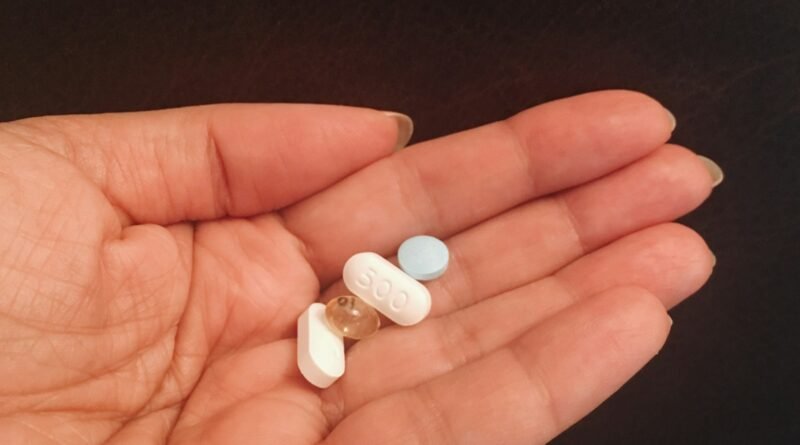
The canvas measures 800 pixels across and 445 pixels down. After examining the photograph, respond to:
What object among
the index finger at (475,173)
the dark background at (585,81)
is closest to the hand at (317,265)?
the index finger at (475,173)

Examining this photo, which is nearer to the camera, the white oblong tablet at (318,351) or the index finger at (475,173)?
the white oblong tablet at (318,351)

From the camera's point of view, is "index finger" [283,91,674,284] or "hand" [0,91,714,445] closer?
"hand" [0,91,714,445]

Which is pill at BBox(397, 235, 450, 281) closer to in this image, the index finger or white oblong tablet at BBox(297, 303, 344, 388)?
the index finger

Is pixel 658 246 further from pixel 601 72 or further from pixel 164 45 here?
pixel 164 45

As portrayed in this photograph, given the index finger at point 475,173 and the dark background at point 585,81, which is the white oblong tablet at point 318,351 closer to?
the index finger at point 475,173

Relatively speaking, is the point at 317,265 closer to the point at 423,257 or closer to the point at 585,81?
the point at 423,257

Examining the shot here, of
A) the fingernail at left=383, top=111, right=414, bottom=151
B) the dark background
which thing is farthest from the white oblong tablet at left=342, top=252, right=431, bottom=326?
the dark background

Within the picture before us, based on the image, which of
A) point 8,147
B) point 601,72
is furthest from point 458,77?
point 8,147

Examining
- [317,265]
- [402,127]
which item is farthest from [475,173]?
[317,265]
